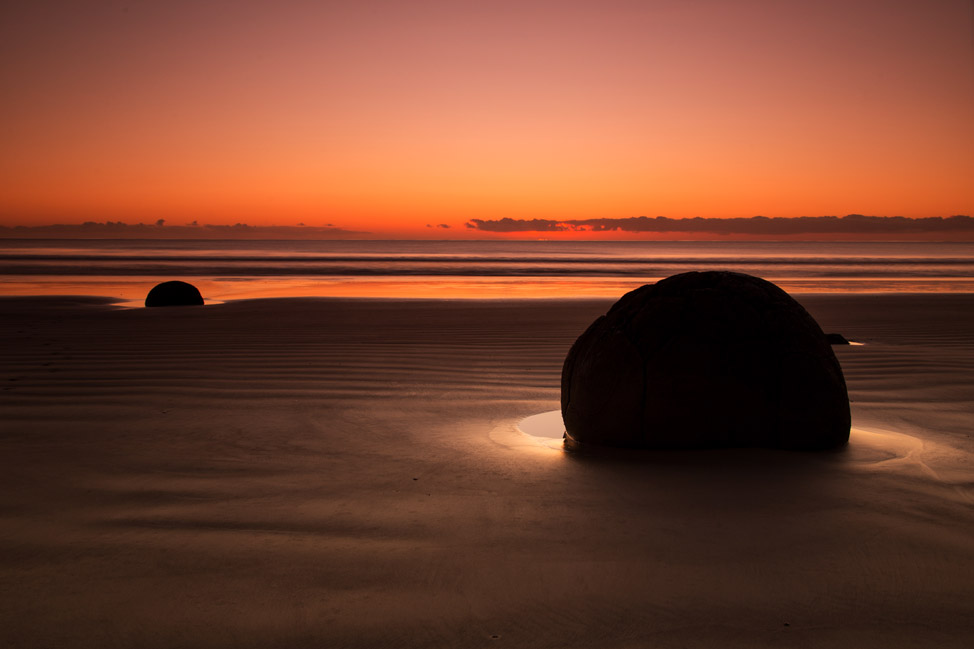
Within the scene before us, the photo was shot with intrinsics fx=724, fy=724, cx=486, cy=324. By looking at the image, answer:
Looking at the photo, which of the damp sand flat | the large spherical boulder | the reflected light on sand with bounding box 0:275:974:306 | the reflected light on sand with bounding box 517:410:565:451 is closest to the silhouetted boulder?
the reflected light on sand with bounding box 0:275:974:306

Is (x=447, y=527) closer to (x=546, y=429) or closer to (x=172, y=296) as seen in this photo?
(x=546, y=429)

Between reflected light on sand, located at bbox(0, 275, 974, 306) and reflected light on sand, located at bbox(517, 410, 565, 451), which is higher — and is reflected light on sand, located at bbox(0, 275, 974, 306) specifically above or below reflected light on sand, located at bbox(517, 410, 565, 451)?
below

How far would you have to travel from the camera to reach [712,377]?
9.37ft

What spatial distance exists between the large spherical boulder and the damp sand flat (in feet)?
0.39

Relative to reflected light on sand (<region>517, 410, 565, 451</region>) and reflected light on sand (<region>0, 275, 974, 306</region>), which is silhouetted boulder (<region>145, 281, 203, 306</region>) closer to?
reflected light on sand (<region>0, 275, 974, 306</region>)

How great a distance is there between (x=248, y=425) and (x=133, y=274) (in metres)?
21.5

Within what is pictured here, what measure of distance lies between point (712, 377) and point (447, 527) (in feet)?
4.07

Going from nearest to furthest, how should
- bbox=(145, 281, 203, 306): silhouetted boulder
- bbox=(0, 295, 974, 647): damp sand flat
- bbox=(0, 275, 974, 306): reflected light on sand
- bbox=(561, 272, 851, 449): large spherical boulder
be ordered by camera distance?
bbox=(0, 295, 974, 647): damp sand flat
bbox=(561, 272, 851, 449): large spherical boulder
bbox=(145, 281, 203, 306): silhouetted boulder
bbox=(0, 275, 974, 306): reflected light on sand

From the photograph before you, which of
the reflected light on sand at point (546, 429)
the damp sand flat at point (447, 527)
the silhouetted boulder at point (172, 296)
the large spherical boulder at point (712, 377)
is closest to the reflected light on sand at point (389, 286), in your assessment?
the silhouetted boulder at point (172, 296)

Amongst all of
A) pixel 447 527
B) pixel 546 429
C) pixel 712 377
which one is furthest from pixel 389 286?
pixel 447 527

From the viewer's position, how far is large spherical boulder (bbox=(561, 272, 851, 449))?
2869mm

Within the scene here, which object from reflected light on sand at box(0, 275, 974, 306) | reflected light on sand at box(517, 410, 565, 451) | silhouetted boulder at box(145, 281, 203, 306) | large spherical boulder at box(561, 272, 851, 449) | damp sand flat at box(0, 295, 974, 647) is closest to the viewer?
damp sand flat at box(0, 295, 974, 647)

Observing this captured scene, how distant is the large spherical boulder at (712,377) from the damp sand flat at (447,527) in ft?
0.39

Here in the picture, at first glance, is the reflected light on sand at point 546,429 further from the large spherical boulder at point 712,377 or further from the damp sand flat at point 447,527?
the large spherical boulder at point 712,377
